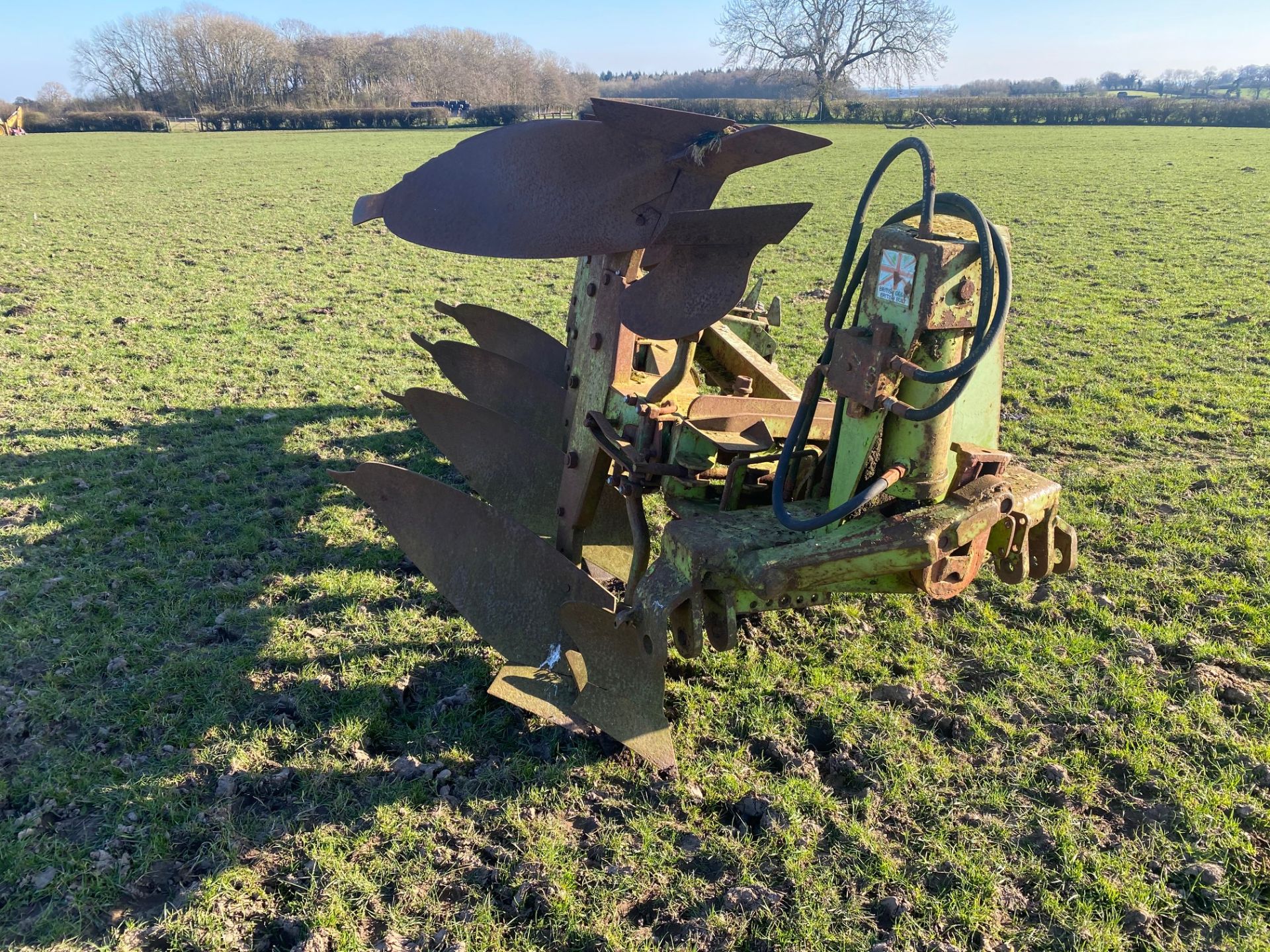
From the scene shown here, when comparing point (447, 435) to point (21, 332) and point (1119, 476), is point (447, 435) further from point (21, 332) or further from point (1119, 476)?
point (21, 332)

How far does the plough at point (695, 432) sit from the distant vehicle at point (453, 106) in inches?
1919

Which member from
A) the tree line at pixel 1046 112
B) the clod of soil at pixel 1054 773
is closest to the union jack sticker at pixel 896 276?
the clod of soil at pixel 1054 773

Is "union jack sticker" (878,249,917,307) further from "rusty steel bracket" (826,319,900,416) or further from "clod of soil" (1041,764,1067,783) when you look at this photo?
"clod of soil" (1041,764,1067,783)

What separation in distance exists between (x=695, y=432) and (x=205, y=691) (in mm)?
2230

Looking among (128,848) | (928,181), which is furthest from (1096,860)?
(128,848)

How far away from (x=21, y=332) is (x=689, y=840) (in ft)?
27.0

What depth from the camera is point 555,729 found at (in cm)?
321

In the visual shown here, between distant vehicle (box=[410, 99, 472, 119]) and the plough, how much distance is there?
48.7 meters

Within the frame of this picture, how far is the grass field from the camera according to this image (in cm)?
252

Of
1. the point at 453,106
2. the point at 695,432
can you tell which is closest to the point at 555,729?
the point at 695,432

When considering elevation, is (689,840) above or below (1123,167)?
below

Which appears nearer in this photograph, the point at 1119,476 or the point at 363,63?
the point at 1119,476

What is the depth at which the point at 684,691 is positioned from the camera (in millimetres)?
3422

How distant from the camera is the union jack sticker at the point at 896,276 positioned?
7.45 feet
